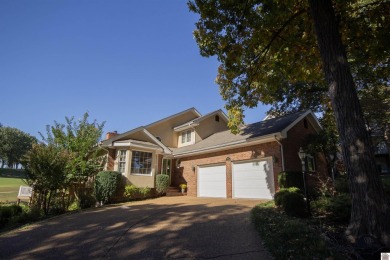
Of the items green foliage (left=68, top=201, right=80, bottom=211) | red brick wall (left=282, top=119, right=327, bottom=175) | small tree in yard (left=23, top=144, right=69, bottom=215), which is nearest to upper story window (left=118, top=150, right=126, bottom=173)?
green foliage (left=68, top=201, right=80, bottom=211)

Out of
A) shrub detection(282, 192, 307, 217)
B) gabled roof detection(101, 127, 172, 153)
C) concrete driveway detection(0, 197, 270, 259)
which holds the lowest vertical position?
concrete driveway detection(0, 197, 270, 259)

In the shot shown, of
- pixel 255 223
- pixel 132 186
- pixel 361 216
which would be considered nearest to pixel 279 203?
pixel 255 223

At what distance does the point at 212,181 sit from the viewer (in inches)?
707

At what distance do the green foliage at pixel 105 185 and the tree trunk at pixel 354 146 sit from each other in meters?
12.6

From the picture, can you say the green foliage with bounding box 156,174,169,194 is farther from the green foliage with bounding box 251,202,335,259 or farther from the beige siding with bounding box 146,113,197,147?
the green foliage with bounding box 251,202,335,259

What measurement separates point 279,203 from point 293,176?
12.1ft

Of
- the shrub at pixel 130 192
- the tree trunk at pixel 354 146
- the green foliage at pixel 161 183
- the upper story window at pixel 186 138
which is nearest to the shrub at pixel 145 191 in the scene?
the shrub at pixel 130 192

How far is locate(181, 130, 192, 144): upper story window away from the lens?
23188 mm

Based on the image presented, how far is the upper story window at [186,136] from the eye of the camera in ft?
76.1

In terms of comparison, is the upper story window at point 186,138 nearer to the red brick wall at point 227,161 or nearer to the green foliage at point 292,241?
the red brick wall at point 227,161

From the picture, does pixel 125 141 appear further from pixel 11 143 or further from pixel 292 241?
pixel 11 143

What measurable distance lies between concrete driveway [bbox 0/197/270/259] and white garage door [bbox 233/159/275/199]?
5.61 metres

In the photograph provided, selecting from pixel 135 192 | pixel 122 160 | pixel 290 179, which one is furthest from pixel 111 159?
pixel 290 179

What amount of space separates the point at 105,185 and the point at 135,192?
2.33m
